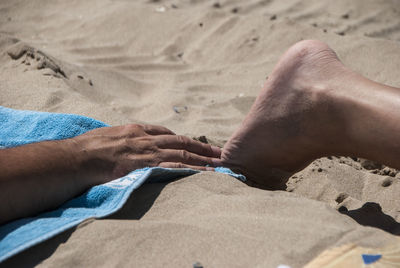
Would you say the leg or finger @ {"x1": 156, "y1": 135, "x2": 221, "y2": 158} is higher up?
the leg

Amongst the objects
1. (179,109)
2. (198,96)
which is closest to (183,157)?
(179,109)

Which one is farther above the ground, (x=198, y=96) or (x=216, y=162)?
(x=216, y=162)

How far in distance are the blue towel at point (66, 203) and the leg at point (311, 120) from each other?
0.14 metres

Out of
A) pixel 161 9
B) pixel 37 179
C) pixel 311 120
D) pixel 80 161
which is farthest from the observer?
pixel 161 9

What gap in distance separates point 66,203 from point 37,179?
14 centimetres

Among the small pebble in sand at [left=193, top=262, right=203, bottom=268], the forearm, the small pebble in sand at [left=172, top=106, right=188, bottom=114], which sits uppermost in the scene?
the forearm

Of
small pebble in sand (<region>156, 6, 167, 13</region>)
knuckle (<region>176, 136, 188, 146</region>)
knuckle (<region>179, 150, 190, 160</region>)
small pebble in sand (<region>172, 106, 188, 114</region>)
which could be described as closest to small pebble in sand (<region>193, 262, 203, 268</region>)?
knuckle (<region>179, 150, 190, 160</region>)

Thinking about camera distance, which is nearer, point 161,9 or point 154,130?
point 154,130

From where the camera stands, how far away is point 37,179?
1.67 m

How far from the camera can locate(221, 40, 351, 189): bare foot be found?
1.89 m

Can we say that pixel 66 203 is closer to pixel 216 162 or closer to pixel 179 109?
pixel 216 162

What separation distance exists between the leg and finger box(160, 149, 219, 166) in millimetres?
109

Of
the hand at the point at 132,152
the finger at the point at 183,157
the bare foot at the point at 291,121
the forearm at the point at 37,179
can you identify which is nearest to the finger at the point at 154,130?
the hand at the point at 132,152

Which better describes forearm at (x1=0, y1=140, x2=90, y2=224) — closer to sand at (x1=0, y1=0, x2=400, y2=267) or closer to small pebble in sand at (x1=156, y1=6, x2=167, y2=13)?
sand at (x1=0, y1=0, x2=400, y2=267)
